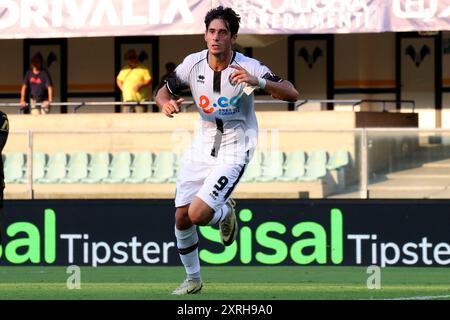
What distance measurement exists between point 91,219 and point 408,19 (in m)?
6.14

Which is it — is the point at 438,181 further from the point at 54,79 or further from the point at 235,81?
the point at 54,79

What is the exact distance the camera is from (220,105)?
1238cm

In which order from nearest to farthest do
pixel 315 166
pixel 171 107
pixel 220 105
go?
pixel 171 107, pixel 220 105, pixel 315 166

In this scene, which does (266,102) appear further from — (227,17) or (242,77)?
(242,77)

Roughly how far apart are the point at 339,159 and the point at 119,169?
281cm

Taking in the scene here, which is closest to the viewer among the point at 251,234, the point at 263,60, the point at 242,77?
the point at 242,77

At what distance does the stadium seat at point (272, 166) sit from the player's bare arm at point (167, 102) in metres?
6.05

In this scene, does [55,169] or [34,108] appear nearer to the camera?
[55,169]

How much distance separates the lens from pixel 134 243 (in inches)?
729

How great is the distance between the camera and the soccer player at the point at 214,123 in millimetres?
12203

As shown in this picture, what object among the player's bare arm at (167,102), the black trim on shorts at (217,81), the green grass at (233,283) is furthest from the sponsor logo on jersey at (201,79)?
the green grass at (233,283)

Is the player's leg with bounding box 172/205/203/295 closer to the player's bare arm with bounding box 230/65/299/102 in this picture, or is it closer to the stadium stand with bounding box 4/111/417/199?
the player's bare arm with bounding box 230/65/299/102

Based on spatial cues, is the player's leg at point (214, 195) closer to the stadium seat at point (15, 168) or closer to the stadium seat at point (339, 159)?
the stadium seat at point (339, 159)

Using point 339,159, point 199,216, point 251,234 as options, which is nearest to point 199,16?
point 339,159
